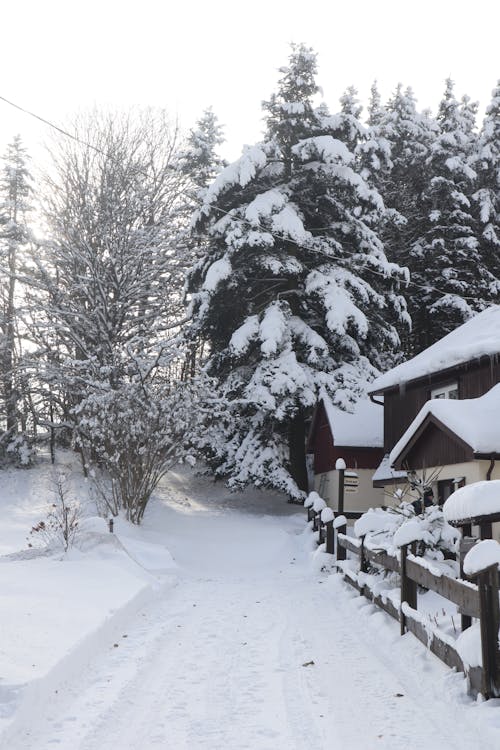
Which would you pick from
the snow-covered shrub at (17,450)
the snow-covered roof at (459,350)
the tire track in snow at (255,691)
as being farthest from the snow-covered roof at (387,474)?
the snow-covered shrub at (17,450)

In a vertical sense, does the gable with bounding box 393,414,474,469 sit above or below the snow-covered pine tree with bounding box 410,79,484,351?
below

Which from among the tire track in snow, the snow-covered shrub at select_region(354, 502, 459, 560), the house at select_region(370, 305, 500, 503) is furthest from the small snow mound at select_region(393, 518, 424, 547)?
the house at select_region(370, 305, 500, 503)

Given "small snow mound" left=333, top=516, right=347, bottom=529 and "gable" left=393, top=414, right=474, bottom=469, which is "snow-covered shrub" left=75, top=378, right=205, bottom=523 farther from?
"gable" left=393, top=414, right=474, bottom=469

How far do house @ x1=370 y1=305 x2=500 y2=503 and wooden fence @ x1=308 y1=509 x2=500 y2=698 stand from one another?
5.05 metres

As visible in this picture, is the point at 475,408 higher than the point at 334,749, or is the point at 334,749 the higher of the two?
the point at 475,408

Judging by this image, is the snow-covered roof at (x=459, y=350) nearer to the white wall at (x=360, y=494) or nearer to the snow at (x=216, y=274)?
the white wall at (x=360, y=494)

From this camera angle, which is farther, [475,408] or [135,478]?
[135,478]

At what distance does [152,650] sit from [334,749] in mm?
3439

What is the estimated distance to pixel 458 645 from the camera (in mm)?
5770

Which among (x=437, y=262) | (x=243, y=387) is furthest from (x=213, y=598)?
(x=437, y=262)

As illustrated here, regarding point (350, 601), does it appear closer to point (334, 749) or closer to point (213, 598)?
point (213, 598)

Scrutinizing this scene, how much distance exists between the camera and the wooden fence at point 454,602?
529 cm

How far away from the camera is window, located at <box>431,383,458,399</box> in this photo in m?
20.0

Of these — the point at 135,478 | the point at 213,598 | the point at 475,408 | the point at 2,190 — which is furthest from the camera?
the point at 2,190
